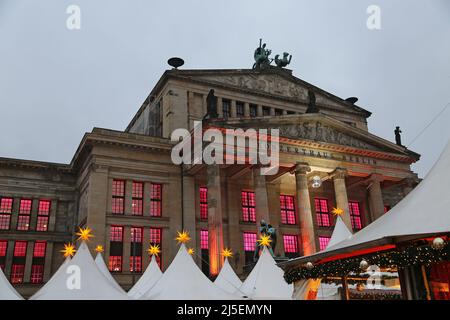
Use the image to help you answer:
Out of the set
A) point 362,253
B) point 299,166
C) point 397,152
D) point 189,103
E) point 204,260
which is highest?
point 189,103

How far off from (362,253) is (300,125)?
25.2 meters

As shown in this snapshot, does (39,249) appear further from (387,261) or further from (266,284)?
(387,261)

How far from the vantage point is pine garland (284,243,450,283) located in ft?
30.8

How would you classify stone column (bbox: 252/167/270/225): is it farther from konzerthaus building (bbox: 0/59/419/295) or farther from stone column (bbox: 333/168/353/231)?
stone column (bbox: 333/168/353/231)

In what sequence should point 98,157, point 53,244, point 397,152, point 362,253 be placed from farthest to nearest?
point 397,152 → point 53,244 → point 98,157 → point 362,253

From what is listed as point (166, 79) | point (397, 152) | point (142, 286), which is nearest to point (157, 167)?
point (166, 79)

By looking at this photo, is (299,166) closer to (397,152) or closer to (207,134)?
(207,134)

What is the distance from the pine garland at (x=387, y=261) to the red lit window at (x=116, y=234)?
22.3 m

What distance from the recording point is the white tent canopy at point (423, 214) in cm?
905

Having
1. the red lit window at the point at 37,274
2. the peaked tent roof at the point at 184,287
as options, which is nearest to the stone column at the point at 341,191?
the peaked tent roof at the point at 184,287

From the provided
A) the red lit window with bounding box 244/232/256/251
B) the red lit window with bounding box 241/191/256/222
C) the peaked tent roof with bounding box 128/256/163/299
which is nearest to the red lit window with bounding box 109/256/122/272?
the red lit window with bounding box 244/232/256/251

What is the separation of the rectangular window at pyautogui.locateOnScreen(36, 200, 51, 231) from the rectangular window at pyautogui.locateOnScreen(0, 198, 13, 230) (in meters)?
2.29

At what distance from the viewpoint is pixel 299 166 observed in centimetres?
3416

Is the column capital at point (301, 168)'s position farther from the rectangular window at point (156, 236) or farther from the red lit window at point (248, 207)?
the rectangular window at point (156, 236)
